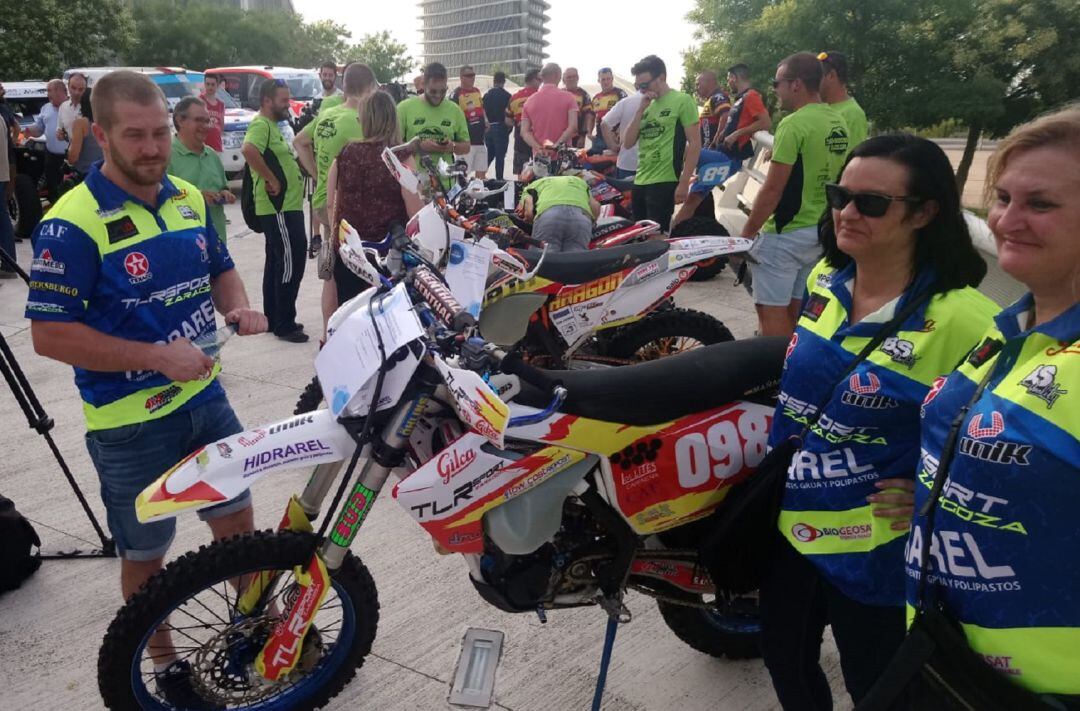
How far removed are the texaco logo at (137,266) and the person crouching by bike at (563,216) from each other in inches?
130

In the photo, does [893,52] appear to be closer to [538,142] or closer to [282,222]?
[538,142]

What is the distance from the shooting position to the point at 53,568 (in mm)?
3428

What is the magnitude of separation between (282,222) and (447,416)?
4.21 meters

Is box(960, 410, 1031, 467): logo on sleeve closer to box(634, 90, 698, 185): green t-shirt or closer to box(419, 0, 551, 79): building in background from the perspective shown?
box(634, 90, 698, 185): green t-shirt

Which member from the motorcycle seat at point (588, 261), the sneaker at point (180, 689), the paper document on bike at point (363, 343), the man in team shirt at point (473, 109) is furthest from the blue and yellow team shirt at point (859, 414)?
the man in team shirt at point (473, 109)

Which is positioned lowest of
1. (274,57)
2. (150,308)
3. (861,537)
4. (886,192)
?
(274,57)

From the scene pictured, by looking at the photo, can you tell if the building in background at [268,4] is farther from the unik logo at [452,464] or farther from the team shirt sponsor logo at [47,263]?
the unik logo at [452,464]

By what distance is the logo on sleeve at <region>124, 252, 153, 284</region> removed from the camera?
7.72 ft

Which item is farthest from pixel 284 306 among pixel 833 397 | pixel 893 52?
pixel 893 52

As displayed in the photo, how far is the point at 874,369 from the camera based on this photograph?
1.77 meters

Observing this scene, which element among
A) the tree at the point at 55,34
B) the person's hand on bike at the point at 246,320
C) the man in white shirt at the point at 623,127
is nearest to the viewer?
the person's hand on bike at the point at 246,320

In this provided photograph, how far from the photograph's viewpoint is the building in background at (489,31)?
444ft

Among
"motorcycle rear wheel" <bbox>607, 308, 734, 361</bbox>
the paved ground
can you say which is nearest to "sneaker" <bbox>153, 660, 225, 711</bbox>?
the paved ground

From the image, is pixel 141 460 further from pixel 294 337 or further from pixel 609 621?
pixel 294 337
